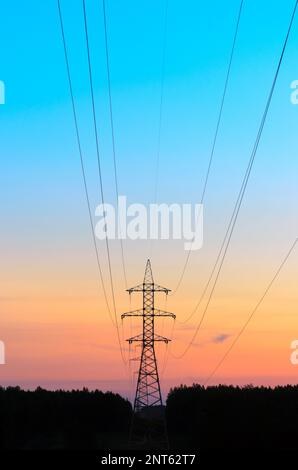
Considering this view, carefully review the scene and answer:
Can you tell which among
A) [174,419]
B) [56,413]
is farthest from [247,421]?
[56,413]

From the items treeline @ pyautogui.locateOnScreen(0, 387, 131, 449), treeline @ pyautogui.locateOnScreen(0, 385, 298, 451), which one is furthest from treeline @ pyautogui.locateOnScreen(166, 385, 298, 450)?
treeline @ pyautogui.locateOnScreen(0, 387, 131, 449)

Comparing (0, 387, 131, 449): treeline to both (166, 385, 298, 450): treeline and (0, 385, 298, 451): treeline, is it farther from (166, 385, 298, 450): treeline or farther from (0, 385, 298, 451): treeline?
(166, 385, 298, 450): treeline

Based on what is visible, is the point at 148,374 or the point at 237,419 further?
the point at 237,419

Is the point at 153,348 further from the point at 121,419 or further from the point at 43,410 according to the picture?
the point at 121,419
